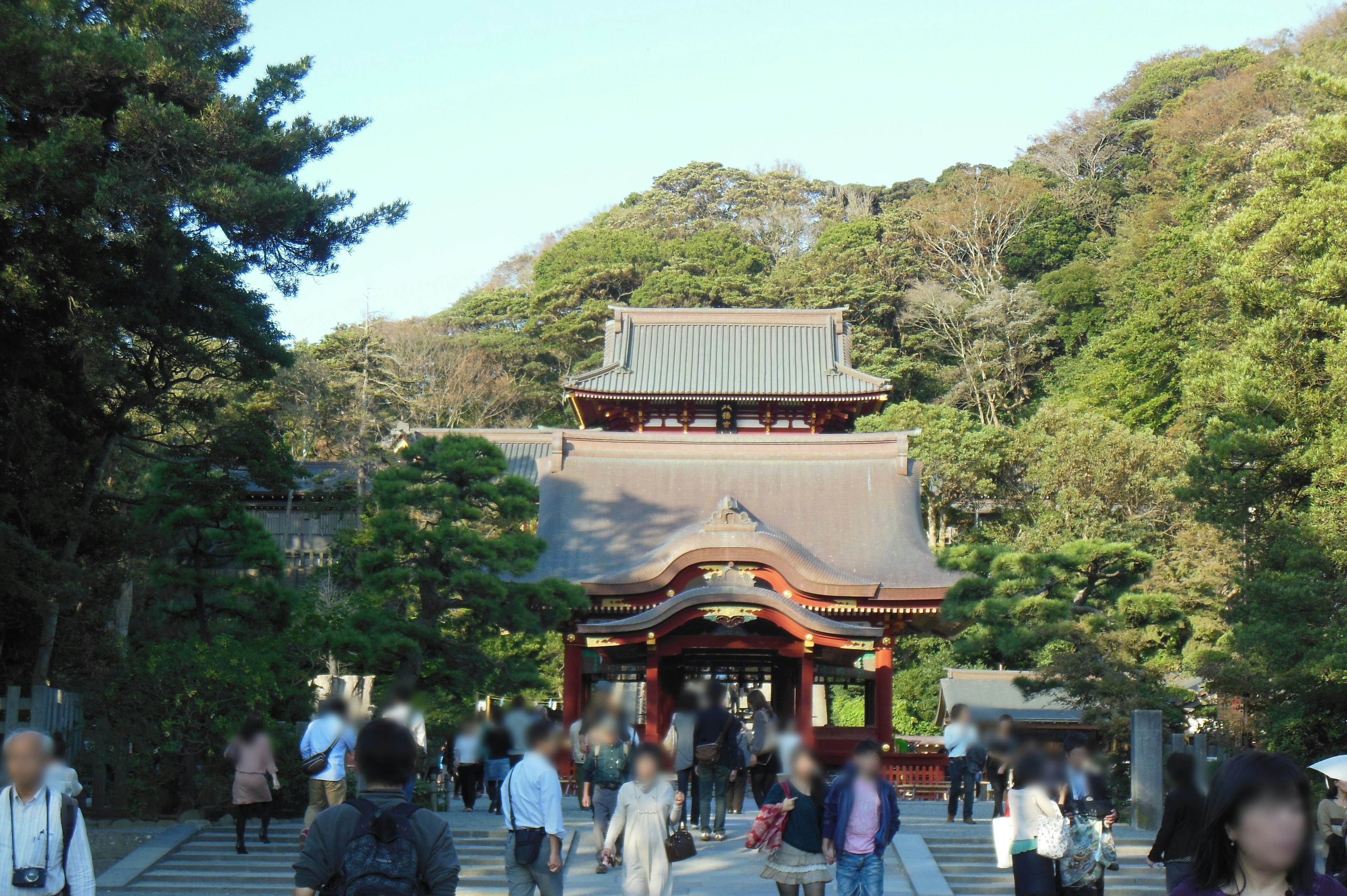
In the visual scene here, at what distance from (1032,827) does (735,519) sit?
11.1 m

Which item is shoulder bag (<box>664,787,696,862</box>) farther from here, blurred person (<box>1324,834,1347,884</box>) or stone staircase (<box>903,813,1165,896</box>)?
blurred person (<box>1324,834,1347,884</box>)

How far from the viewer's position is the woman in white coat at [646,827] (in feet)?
23.9

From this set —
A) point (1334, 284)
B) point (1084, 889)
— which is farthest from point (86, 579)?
point (1334, 284)

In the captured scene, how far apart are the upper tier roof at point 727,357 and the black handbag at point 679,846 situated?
761 inches

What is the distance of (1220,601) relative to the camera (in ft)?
64.1

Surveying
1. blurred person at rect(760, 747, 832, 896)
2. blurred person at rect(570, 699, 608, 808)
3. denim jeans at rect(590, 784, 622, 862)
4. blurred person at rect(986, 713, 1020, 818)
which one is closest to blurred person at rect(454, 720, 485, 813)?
blurred person at rect(570, 699, 608, 808)

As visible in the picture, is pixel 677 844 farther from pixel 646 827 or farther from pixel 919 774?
pixel 919 774

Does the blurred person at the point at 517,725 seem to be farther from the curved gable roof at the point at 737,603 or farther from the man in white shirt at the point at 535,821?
the man in white shirt at the point at 535,821

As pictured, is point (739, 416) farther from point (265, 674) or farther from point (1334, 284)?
point (265, 674)

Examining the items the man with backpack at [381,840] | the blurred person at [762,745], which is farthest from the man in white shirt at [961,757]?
the man with backpack at [381,840]

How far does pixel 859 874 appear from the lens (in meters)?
7.45

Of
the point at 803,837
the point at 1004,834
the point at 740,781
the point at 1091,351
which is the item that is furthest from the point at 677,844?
the point at 1091,351

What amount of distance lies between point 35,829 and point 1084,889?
5303 mm

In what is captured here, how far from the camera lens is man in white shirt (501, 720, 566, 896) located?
22.1 feet
